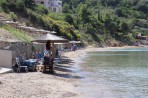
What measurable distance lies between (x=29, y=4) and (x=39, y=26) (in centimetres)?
1266

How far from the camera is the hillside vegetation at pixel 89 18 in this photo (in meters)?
73.5

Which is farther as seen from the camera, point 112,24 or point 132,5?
point 132,5

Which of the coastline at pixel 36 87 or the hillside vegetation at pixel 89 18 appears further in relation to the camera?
the hillside vegetation at pixel 89 18

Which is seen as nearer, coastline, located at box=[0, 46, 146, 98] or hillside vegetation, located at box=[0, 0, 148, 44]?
coastline, located at box=[0, 46, 146, 98]

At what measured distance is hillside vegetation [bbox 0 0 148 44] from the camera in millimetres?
73500

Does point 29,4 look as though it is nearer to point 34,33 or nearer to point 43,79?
point 34,33

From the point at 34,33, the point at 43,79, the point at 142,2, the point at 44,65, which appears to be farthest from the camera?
the point at 142,2

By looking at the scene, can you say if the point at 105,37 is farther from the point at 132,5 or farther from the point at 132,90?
the point at 132,90

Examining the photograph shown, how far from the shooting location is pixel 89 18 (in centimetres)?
10762

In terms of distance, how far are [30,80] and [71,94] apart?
10.9ft

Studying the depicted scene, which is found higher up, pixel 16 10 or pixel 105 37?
pixel 16 10

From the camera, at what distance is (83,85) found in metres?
20.1

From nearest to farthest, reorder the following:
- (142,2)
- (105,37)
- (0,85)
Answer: (0,85) → (105,37) → (142,2)

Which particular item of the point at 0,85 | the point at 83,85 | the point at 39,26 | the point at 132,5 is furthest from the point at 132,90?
the point at 132,5
